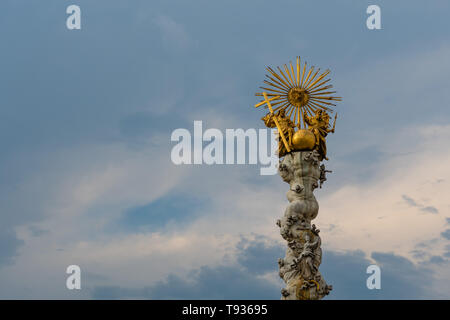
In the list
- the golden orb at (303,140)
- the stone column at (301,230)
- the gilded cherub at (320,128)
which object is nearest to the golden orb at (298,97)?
the gilded cherub at (320,128)

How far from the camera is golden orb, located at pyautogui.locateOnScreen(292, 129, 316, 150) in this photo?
965 inches

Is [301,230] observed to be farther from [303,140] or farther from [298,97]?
[298,97]

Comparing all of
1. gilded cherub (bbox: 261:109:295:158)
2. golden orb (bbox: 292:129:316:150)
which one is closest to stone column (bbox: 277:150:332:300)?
golden orb (bbox: 292:129:316:150)

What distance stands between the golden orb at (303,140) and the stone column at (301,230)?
0.21 meters

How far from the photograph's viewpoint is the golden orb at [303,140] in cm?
2452

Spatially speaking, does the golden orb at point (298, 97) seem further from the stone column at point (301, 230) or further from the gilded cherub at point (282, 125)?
the stone column at point (301, 230)

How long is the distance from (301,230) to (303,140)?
10.7 ft

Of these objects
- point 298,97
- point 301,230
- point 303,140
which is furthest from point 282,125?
point 301,230

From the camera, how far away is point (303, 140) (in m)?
24.5

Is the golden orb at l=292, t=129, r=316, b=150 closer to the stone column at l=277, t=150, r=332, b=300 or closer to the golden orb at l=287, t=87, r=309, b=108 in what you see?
the stone column at l=277, t=150, r=332, b=300
